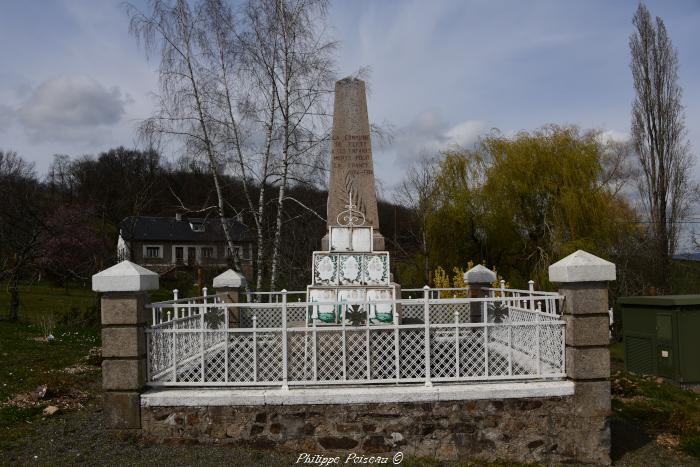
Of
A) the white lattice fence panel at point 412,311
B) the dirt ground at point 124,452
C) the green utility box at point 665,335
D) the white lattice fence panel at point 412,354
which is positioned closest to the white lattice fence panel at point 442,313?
the white lattice fence panel at point 412,311

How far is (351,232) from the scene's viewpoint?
9.27 meters

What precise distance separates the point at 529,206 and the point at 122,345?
15842mm

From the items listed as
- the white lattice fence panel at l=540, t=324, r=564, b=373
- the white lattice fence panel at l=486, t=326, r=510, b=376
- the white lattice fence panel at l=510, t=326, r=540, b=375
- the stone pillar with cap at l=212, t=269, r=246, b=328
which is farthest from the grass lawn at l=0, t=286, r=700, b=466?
the stone pillar with cap at l=212, t=269, r=246, b=328

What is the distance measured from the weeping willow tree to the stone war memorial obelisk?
392 inches

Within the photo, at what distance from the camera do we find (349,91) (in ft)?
32.1

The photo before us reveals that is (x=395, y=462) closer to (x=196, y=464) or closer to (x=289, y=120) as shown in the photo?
(x=196, y=464)

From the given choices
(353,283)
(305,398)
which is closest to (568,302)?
(305,398)

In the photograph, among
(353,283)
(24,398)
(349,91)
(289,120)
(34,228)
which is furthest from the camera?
(34,228)

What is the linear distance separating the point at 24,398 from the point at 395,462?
5.18 meters

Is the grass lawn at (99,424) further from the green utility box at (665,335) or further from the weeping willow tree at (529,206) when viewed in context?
the weeping willow tree at (529,206)

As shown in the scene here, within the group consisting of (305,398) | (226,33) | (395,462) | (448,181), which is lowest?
(395,462)

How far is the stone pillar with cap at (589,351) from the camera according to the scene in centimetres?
577

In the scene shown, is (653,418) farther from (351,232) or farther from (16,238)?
(16,238)

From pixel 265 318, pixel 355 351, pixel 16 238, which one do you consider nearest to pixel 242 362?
pixel 355 351
